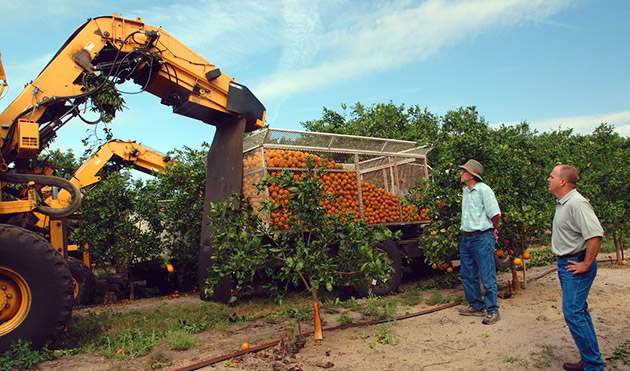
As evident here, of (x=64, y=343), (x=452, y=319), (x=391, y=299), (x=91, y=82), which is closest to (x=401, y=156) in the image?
(x=391, y=299)

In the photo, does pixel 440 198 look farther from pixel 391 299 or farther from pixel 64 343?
pixel 64 343

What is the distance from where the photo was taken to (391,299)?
7.30m

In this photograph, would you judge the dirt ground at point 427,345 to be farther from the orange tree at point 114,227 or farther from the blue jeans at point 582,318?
the orange tree at point 114,227

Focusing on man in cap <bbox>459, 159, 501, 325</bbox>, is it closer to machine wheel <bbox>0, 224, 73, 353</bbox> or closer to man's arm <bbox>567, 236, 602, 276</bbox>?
man's arm <bbox>567, 236, 602, 276</bbox>

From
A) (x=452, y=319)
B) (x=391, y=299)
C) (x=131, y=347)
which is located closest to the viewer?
(x=131, y=347)

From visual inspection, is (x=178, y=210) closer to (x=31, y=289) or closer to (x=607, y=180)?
(x=31, y=289)

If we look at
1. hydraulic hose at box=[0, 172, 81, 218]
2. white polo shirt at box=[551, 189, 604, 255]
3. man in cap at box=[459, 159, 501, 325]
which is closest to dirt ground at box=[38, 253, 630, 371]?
man in cap at box=[459, 159, 501, 325]

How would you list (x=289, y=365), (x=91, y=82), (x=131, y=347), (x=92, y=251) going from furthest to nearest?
(x=92, y=251)
(x=91, y=82)
(x=131, y=347)
(x=289, y=365)

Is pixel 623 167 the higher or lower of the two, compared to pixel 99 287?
higher

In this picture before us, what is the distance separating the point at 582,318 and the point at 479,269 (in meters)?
2.14

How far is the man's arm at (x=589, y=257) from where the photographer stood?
3.61 metres

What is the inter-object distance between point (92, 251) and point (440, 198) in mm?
7695

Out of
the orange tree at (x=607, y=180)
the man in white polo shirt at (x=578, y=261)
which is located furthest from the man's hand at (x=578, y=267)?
the orange tree at (x=607, y=180)

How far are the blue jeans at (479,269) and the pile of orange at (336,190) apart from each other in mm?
1651
